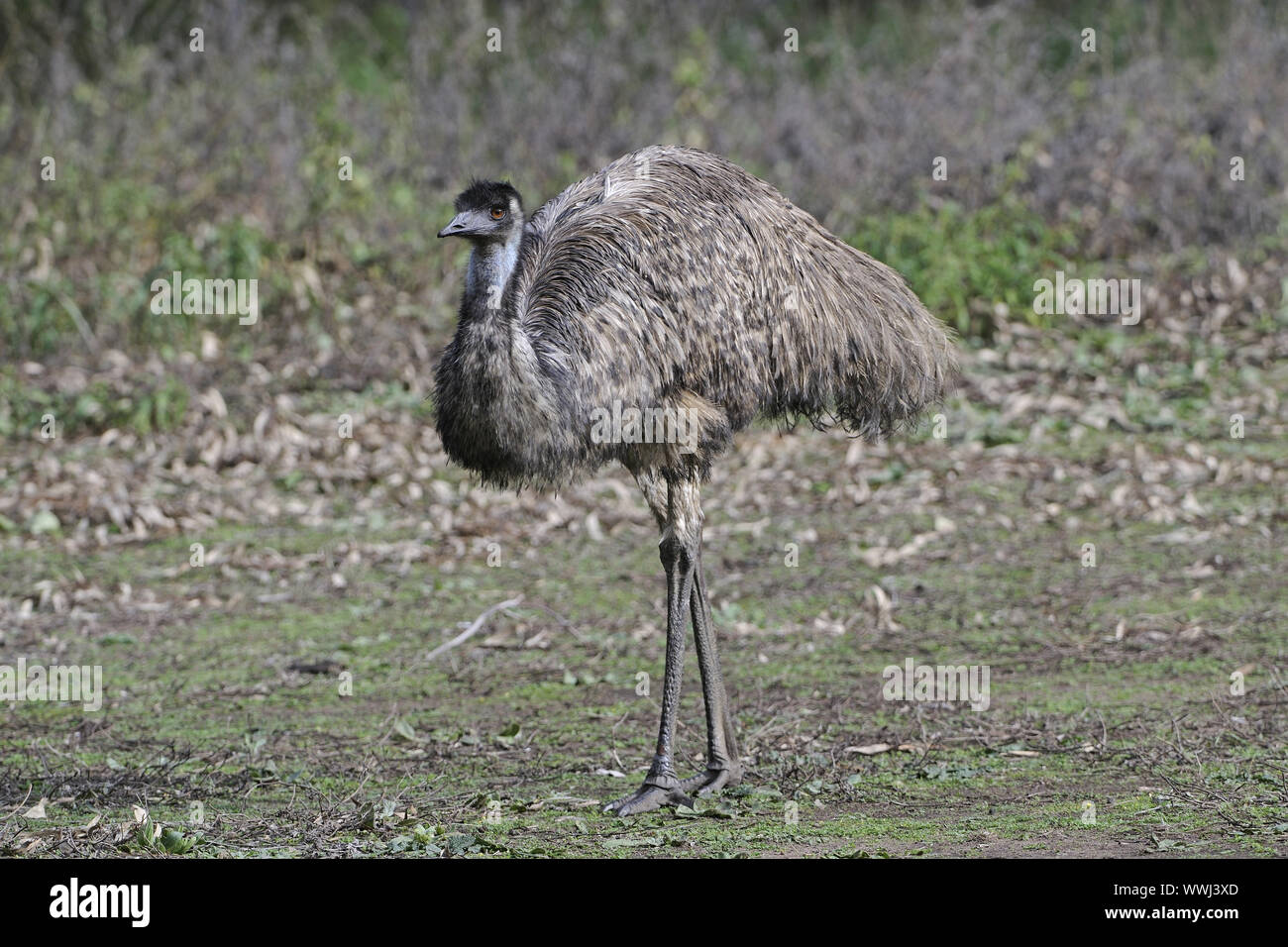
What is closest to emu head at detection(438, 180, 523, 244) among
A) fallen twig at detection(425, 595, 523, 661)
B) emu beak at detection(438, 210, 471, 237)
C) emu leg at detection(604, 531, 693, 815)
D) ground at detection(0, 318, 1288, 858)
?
emu beak at detection(438, 210, 471, 237)

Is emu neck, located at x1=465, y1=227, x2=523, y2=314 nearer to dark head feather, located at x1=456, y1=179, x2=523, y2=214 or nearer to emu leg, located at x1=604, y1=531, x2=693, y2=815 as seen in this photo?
dark head feather, located at x1=456, y1=179, x2=523, y2=214

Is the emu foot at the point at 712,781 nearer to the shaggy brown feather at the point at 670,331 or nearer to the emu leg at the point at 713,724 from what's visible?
the emu leg at the point at 713,724

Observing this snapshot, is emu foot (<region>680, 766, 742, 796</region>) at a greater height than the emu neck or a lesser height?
lesser

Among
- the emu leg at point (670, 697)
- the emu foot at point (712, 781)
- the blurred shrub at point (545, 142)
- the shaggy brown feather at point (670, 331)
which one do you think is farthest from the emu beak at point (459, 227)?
the blurred shrub at point (545, 142)

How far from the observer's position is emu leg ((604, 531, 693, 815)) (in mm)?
5711

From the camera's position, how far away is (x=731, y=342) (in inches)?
239

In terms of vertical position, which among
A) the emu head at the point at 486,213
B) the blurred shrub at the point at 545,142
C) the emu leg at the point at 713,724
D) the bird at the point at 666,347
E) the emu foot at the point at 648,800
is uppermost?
the blurred shrub at the point at 545,142

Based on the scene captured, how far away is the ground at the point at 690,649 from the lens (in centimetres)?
559

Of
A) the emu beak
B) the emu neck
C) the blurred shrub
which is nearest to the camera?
the emu beak

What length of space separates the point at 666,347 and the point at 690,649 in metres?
2.51

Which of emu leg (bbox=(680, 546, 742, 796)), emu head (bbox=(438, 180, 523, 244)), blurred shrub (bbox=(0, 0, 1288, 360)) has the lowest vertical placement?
emu leg (bbox=(680, 546, 742, 796))

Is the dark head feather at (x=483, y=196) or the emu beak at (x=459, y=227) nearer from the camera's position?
the emu beak at (x=459, y=227)
